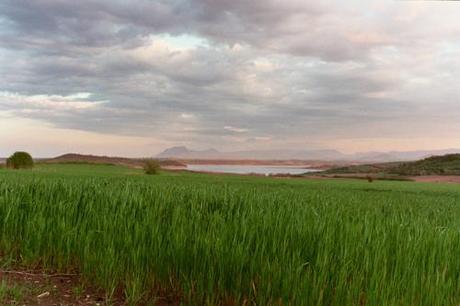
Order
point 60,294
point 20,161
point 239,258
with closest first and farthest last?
point 239,258, point 60,294, point 20,161

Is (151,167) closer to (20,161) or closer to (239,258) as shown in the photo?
(20,161)

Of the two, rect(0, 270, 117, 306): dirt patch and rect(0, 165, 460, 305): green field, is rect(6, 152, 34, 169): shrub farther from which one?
rect(0, 270, 117, 306): dirt patch

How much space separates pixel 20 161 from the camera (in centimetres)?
3391

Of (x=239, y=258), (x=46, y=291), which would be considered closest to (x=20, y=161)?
(x=46, y=291)

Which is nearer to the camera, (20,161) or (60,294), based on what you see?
(60,294)

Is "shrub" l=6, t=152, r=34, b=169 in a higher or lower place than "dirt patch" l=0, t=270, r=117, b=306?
higher

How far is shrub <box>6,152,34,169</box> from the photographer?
111 feet

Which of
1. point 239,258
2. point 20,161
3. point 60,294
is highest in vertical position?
point 20,161

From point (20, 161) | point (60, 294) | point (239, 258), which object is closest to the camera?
point (239, 258)

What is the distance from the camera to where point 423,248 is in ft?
14.3

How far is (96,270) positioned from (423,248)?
309cm

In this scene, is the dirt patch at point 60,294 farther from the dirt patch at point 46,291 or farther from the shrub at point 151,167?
the shrub at point 151,167

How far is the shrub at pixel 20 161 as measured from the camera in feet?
111

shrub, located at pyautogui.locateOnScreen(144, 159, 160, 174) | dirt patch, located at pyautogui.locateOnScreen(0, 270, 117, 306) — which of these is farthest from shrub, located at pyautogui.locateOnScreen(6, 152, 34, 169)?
dirt patch, located at pyautogui.locateOnScreen(0, 270, 117, 306)
